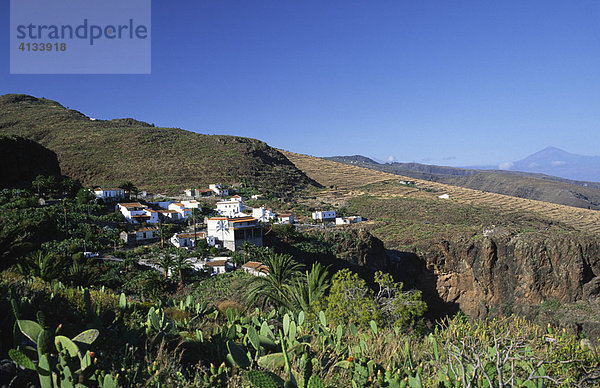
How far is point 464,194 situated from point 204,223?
6506cm

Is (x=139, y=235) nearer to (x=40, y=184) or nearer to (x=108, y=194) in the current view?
(x=108, y=194)

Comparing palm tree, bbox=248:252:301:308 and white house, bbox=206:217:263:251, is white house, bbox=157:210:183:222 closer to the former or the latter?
white house, bbox=206:217:263:251

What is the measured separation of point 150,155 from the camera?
67812 mm

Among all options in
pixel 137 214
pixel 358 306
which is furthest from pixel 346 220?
pixel 358 306

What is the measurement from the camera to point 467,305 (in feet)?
97.8

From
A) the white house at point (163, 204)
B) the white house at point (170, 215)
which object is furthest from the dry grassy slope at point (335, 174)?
the white house at point (170, 215)

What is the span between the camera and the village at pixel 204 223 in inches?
1130

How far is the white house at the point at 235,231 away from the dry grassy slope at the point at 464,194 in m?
43.8

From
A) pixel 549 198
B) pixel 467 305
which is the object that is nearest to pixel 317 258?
pixel 467 305

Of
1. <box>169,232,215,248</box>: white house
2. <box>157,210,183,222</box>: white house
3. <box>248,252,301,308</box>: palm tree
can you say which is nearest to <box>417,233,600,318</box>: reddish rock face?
<box>169,232,215,248</box>: white house

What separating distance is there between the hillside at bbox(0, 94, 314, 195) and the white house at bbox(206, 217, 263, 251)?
2469 cm

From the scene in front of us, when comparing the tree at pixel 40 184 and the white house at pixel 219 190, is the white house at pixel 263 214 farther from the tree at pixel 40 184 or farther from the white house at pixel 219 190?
the tree at pixel 40 184

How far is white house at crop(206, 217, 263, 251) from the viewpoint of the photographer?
31953 millimetres

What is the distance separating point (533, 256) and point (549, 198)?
503ft
